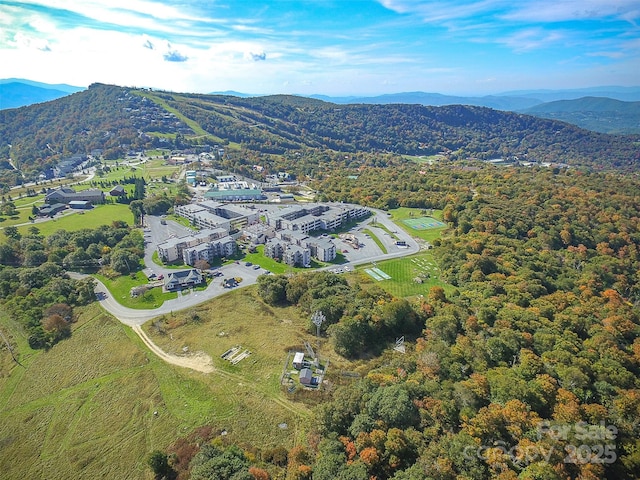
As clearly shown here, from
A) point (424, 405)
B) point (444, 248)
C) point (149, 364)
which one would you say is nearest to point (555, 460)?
point (424, 405)

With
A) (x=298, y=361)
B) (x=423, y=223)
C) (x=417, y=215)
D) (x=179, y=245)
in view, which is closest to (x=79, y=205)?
(x=179, y=245)

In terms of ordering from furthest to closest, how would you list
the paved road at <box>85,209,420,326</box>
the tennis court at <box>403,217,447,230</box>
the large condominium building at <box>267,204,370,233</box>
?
the tennis court at <box>403,217,447,230</box> → the large condominium building at <box>267,204,370,233</box> → the paved road at <box>85,209,420,326</box>

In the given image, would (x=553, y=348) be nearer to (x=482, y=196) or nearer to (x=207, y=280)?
(x=207, y=280)

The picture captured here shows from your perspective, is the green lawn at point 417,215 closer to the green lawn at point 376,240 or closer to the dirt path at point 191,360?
the green lawn at point 376,240

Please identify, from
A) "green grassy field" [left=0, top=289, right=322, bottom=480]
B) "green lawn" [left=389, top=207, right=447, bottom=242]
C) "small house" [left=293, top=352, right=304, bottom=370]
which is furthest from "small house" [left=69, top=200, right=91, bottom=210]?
"small house" [left=293, top=352, right=304, bottom=370]

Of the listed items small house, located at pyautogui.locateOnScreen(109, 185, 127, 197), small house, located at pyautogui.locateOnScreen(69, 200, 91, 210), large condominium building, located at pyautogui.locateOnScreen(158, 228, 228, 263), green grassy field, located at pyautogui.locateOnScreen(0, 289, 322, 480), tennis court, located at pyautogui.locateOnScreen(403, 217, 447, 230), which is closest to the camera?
green grassy field, located at pyautogui.locateOnScreen(0, 289, 322, 480)

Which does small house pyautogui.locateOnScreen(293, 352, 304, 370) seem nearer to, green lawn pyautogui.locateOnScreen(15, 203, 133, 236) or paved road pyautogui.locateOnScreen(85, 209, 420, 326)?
paved road pyautogui.locateOnScreen(85, 209, 420, 326)
